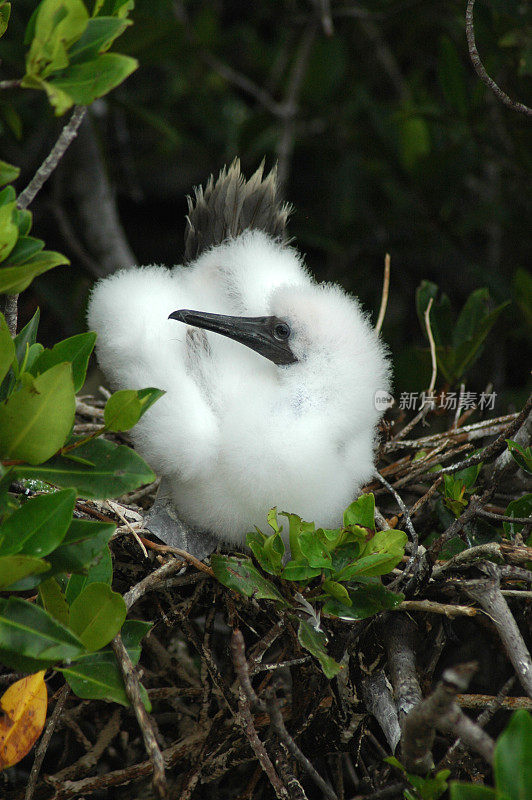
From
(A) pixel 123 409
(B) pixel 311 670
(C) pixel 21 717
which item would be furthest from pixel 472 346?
(C) pixel 21 717

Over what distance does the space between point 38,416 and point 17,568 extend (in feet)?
0.63

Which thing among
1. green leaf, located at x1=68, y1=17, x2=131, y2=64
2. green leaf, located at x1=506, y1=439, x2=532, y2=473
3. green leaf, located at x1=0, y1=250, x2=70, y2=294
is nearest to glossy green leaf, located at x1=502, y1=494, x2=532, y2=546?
green leaf, located at x1=506, y1=439, x2=532, y2=473

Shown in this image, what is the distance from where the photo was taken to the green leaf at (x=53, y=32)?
1034 millimetres

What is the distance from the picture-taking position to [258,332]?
5.28 ft

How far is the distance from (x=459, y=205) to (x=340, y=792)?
2186mm

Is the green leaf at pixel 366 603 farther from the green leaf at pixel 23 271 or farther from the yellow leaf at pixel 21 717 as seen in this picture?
the green leaf at pixel 23 271

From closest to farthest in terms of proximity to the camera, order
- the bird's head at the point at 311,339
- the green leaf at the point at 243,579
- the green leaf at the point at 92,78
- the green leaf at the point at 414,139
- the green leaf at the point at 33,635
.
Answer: the green leaf at the point at 33,635 < the green leaf at the point at 92,78 < the green leaf at the point at 243,579 < the bird's head at the point at 311,339 < the green leaf at the point at 414,139

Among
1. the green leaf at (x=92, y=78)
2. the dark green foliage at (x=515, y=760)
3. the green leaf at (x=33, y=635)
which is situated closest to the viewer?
the dark green foliage at (x=515, y=760)

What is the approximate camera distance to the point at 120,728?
1.57 metres

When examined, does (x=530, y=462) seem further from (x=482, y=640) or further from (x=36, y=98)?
(x=36, y=98)

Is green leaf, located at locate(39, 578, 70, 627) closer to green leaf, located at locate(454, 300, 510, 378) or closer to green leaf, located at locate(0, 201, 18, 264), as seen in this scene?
green leaf, located at locate(0, 201, 18, 264)

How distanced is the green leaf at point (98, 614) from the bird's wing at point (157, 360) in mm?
398

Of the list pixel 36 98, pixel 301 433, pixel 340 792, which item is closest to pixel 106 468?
pixel 301 433

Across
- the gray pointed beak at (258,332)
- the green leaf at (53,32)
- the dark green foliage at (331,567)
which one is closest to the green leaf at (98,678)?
the dark green foliage at (331,567)
